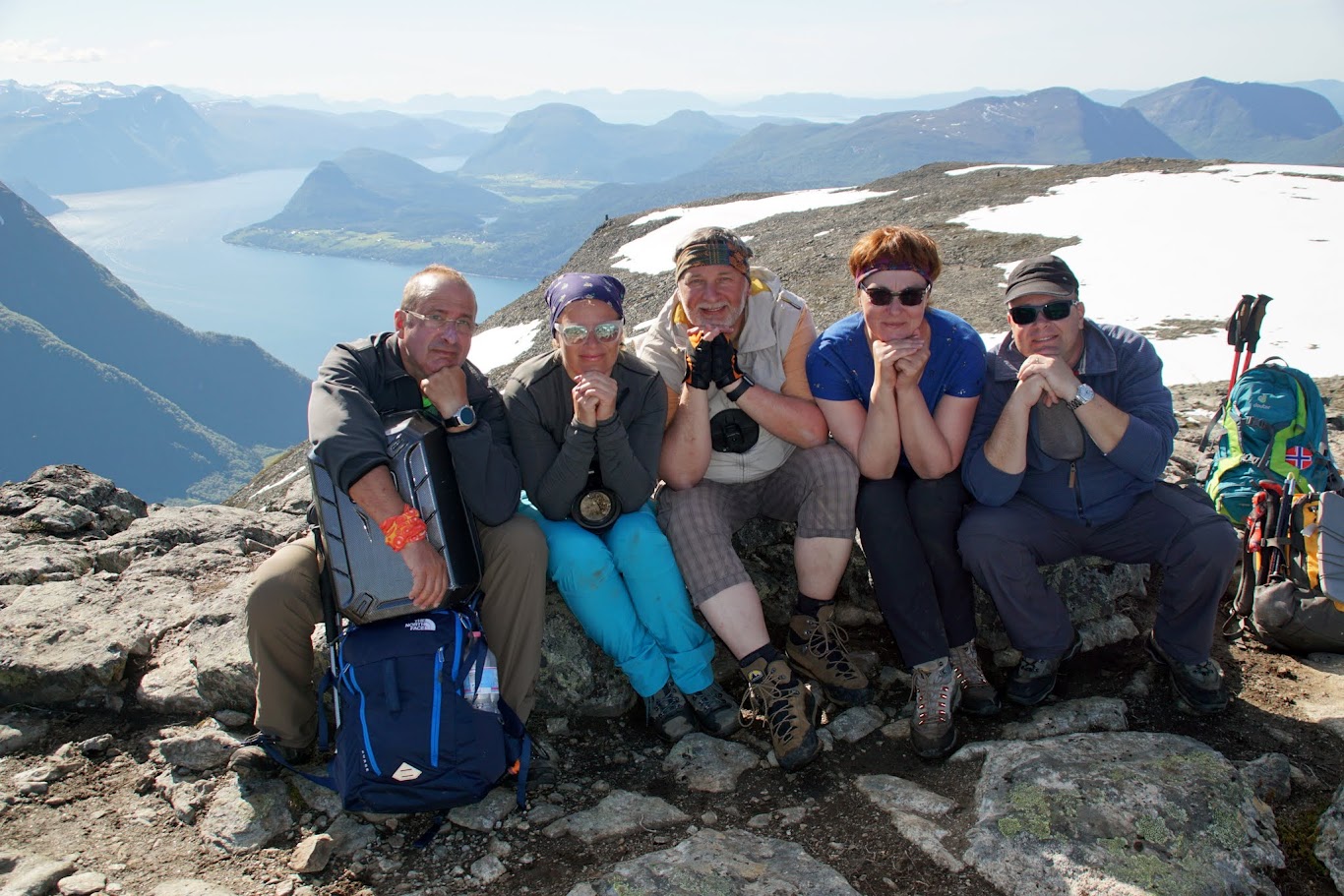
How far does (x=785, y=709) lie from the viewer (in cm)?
437

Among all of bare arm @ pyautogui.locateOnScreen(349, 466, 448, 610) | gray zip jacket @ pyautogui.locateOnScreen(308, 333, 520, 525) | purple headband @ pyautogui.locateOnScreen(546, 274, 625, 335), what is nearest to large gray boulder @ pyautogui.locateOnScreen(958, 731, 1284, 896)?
bare arm @ pyautogui.locateOnScreen(349, 466, 448, 610)

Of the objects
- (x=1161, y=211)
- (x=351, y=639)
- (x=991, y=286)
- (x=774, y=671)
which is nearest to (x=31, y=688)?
(x=351, y=639)

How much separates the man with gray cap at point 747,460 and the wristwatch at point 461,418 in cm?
118

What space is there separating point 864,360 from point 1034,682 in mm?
2107

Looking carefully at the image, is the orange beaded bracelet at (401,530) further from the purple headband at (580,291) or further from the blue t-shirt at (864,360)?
the blue t-shirt at (864,360)

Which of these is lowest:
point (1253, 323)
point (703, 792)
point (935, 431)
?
point (703, 792)

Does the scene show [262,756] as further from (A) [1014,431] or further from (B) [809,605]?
(A) [1014,431]

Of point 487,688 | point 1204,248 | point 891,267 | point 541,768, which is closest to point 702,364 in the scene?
point 891,267

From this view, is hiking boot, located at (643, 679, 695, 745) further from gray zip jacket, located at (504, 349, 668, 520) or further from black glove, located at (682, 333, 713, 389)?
black glove, located at (682, 333, 713, 389)

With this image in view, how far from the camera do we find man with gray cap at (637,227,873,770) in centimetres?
460

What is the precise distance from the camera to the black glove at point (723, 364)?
484 cm

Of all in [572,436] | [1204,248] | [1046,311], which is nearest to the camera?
[572,436]

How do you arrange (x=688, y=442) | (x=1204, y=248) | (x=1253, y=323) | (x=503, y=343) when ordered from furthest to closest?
(x=503, y=343) → (x=1204, y=248) → (x=1253, y=323) → (x=688, y=442)

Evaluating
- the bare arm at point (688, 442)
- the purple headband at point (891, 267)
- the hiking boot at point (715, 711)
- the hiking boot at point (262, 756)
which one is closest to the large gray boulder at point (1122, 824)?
the hiking boot at point (715, 711)
